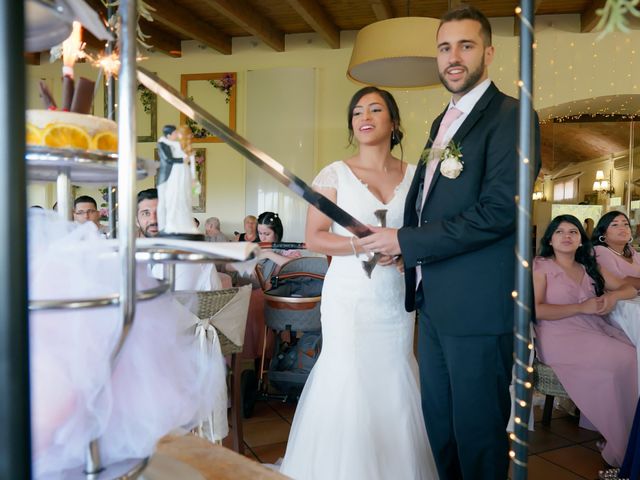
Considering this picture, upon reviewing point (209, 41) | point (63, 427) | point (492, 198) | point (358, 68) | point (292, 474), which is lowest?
point (292, 474)

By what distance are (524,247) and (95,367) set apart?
67 cm

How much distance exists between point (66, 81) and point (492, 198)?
1190 mm

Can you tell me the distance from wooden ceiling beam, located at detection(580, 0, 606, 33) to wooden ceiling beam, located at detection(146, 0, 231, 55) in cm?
485

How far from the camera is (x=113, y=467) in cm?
94

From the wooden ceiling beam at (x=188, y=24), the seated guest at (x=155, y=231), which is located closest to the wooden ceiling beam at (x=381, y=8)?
the wooden ceiling beam at (x=188, y=24)

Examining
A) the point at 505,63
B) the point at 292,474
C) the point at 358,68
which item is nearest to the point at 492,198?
the point at 292,474

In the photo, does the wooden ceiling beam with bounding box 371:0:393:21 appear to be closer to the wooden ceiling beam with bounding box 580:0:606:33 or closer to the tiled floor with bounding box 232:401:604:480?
the wooden ceiling beam with bounding box 580:0:606:33

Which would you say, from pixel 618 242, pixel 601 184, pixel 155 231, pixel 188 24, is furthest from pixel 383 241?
pixel 601 184

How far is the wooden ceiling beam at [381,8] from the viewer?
21.2ft

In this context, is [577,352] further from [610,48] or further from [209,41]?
[209,41]

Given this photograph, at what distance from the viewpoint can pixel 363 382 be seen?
2371 millimetres

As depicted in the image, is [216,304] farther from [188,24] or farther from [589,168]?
[589,168]

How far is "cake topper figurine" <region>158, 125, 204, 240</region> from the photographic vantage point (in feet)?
3.34

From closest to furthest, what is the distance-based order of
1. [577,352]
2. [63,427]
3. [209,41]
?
[63,427] < [577,352] < [209,41]
